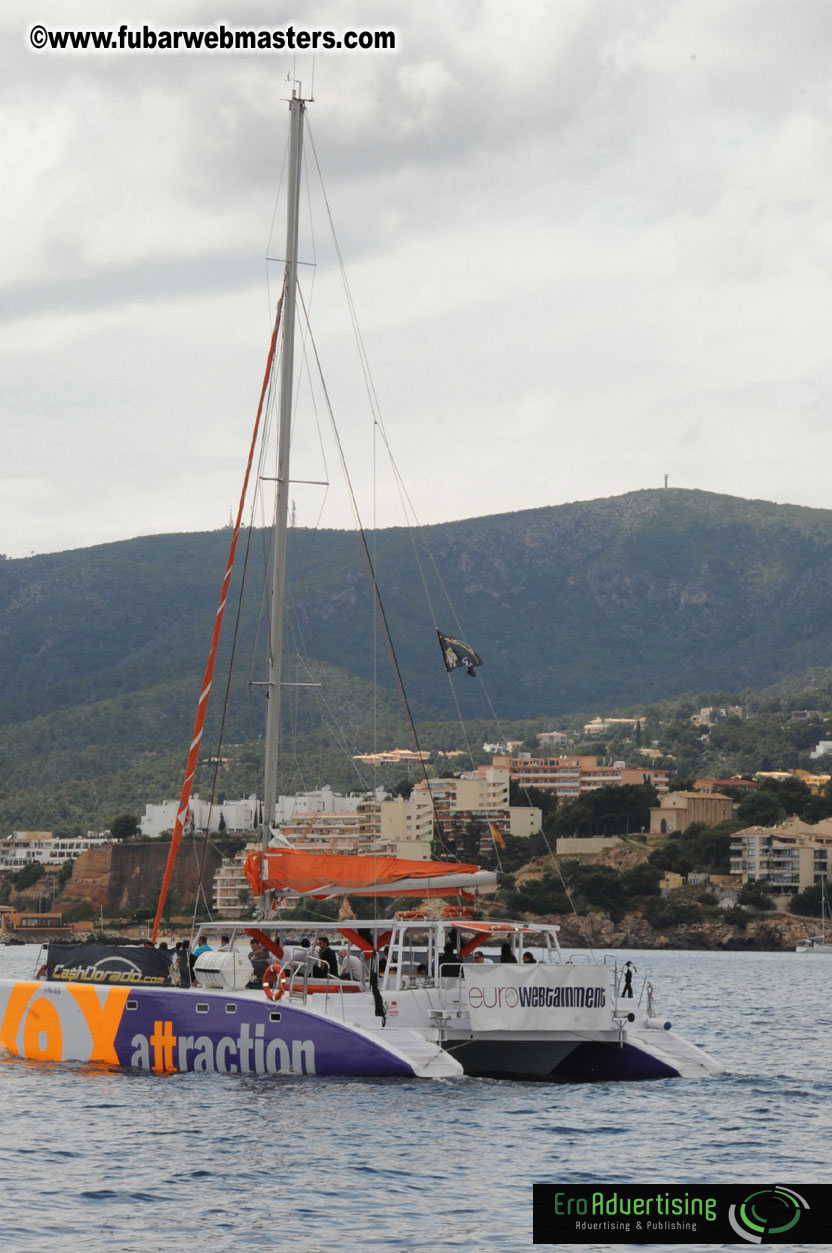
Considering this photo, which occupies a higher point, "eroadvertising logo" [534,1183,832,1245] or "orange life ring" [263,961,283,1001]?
"orange life ring" [263,961,283,1001]

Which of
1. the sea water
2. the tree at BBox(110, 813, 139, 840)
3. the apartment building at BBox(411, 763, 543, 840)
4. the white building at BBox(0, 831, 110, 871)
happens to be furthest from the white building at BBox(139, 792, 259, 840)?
the sea water

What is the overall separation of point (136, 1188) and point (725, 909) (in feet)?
401

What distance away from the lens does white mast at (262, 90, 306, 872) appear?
2822 centimetres

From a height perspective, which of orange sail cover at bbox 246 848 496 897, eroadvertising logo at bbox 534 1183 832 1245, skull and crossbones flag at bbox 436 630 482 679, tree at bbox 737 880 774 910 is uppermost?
skull and crossbones flag at bbox 436 630 482 679

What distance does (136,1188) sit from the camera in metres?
18.8

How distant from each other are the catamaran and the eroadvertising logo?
6.97 meters

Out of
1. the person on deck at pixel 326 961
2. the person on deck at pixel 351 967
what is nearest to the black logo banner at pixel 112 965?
the person on deck at pixel 326 961

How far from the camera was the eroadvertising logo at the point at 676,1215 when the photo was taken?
16469mm

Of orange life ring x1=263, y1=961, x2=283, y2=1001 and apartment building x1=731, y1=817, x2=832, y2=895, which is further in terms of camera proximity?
apartment building x1=731, y1=817, x2=832, y2=895

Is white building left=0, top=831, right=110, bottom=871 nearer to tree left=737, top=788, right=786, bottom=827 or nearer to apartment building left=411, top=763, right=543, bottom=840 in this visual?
apartment building left=411, top=763, right=543, bottom=840

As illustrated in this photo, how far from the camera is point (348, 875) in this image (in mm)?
27406

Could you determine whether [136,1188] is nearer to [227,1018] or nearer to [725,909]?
[227,1018]

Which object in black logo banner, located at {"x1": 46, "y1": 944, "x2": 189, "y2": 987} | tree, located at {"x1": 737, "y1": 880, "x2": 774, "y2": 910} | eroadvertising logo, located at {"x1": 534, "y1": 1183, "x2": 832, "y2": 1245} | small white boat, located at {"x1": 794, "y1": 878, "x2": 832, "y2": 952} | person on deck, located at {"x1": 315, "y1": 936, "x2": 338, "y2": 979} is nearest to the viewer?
eroadvertising logo, located at {"x1": 534, "y1": 1183, "x2": 832, "y2": 1245}

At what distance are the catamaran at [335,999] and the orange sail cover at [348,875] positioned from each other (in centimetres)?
2
